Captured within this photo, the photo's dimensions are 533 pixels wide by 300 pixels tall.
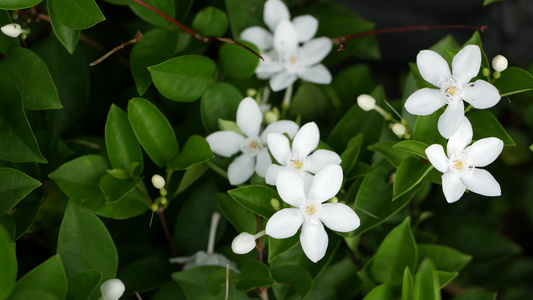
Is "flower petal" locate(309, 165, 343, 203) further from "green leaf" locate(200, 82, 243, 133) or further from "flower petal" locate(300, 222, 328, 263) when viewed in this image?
"green leaf" locate(200, 82, 243, 133)

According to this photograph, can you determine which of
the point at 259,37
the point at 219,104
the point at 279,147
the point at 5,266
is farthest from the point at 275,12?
the point at 5,266

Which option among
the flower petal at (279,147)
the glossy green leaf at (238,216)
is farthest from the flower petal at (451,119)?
the glossy green leaf at (238,216)

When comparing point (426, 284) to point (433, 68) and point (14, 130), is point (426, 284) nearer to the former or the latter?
point (433, 68)

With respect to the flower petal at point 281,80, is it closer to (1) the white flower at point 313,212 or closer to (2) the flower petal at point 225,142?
(2) the flower petal at point 225,142

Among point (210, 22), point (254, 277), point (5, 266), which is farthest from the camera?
point (210, 22)

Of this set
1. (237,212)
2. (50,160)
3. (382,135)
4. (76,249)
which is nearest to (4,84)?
(50,160)
